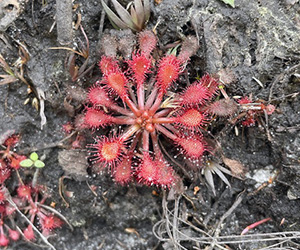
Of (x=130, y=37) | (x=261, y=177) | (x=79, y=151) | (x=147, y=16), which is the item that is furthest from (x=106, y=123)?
(x=261, y=177)

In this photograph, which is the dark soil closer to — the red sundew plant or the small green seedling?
the small green seedling

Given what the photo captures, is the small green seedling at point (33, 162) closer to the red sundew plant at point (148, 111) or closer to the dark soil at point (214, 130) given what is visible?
the dark soil at point (214, 130)

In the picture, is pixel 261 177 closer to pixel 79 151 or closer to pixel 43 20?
pixel 79 151

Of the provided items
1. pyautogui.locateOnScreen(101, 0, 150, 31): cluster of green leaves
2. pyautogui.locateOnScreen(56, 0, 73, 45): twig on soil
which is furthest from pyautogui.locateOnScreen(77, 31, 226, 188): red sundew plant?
pyautogui.locateOnScreen(56, 0, 73, 45): twig on soil

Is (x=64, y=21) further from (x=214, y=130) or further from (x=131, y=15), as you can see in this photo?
(x=214, y=130)

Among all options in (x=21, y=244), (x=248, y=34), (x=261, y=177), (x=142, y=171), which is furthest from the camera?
(x=21, y=244)

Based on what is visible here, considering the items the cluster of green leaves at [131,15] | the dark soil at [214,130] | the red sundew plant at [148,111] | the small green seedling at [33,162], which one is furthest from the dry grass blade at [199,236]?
the cluster of green leaves at [131,15]
